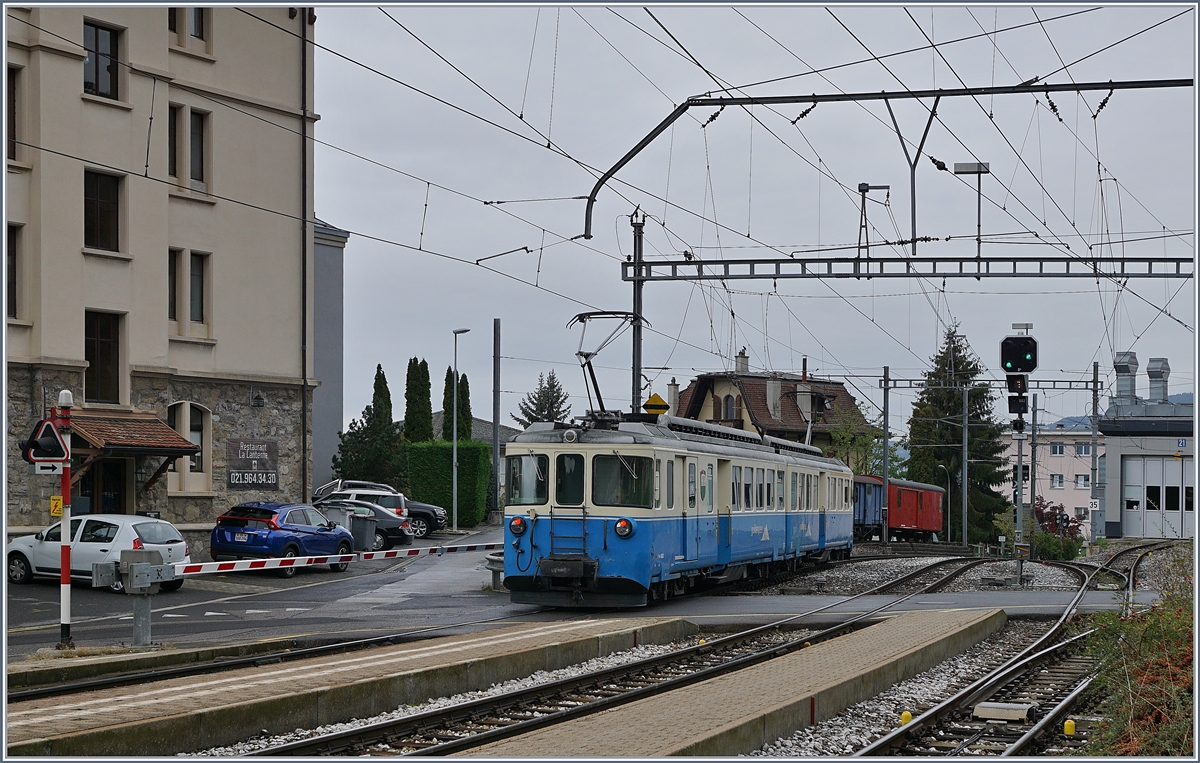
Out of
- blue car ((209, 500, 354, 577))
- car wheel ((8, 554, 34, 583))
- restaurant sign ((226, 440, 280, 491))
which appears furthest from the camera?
restaurant sign ((226, 440, 280, 491))

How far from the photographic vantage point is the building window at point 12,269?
26.5 m

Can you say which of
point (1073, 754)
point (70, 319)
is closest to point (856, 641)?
point (1073, 754)

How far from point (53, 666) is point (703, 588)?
553 inches

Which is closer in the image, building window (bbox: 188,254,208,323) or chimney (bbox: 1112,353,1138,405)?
building window (bbox: 188,254,208,323)

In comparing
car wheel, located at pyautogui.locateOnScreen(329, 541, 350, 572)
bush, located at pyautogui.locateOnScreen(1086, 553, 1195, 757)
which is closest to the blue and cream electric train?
bush, located at pyautogui.locateOnScreen(1086, 553, 1195, 757)

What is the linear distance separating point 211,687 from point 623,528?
8963 mm

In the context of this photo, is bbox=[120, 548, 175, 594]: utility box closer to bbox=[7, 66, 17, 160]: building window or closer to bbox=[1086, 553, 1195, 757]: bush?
bbox=[1086, 553, 1195, 757]: bush

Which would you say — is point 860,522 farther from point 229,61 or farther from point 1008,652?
point 1008,652

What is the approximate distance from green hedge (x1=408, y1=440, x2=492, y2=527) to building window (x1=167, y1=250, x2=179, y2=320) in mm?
19321

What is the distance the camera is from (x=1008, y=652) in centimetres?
1700

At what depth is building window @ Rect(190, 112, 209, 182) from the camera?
30.7 metres

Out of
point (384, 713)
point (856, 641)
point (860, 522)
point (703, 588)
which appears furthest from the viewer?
point (860, 522)

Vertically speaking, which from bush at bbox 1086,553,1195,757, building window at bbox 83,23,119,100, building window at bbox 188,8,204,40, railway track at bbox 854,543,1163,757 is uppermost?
building window at bbox 188,8,204,40

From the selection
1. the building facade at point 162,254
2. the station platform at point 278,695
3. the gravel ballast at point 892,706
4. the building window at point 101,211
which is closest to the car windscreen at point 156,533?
the building facade at point 162,254
